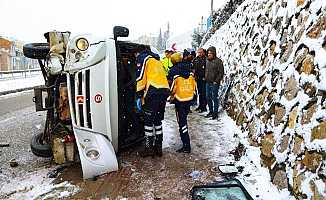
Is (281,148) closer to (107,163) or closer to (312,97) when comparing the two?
(312,97)

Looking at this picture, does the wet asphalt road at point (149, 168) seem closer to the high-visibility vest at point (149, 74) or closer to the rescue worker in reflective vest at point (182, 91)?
the rescue worker in reflective vest at point (182, 91)

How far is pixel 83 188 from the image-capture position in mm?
4531

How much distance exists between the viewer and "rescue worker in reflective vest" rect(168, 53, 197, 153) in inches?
237

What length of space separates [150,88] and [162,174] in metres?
1.32

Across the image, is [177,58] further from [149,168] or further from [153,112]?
[149,168]

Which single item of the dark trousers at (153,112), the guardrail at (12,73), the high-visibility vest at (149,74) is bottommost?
the guardrail at (12,73)

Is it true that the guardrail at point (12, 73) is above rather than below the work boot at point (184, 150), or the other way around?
below

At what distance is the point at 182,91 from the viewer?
6.00m

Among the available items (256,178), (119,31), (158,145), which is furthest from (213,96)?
(256,178)

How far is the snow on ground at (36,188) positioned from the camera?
4.33 m

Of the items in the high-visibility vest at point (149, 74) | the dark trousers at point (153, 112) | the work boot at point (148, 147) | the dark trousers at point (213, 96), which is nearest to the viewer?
the high-visibility vest at point (149, 74)

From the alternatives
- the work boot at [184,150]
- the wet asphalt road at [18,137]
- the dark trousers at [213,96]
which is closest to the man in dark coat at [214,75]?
the dark trousers at [213,96]

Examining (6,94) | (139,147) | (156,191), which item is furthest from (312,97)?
(6,94)

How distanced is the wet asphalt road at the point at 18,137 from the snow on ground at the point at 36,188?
0.61ft
